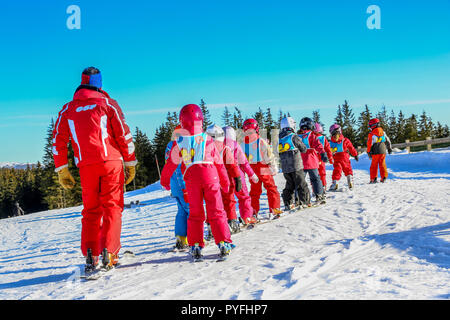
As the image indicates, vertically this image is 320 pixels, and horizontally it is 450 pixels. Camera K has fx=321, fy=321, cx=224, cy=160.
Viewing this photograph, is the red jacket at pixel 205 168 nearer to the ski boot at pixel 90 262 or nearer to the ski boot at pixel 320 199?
the ski boot at pixel 90 262

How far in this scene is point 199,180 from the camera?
4164mm

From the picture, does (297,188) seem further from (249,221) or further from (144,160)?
(144,160)

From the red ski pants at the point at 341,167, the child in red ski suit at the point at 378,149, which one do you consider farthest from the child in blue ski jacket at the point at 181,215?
the child in red ski suit at the point at 378,149

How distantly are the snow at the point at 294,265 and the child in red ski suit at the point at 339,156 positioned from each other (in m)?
3.35

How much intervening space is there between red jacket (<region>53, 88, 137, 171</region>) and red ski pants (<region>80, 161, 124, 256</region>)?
0.43 feet

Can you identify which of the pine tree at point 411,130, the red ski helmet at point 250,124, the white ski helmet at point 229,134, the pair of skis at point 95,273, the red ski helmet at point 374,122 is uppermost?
the pine tree at point 411,130

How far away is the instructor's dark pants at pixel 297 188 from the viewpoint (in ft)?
24.1

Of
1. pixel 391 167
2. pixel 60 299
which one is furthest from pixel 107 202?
pixel 391 167

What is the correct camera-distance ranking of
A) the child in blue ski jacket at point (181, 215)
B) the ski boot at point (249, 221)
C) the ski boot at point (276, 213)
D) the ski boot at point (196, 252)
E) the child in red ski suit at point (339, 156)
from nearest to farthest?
the ski boot at point (196, 252)
the child in blue ski jacket at point (181, 215)
the ski boot at point (249, 221)
the ski boot at point (276, 213)
the child in red ski suit at point (339, 156)

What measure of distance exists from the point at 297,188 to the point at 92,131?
500 cm

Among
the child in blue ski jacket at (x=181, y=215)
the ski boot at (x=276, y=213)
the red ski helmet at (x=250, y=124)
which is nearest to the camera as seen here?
the child in blue ski jacket at (x=181, y=215)

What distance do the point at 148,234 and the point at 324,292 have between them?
507 centimetres

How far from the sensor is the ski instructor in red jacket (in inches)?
153
